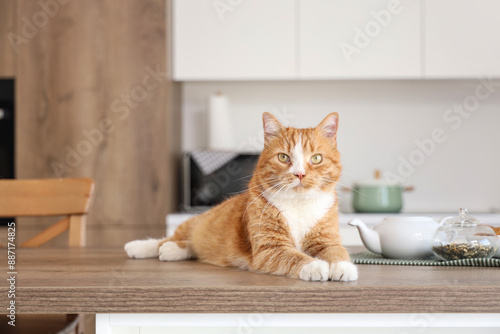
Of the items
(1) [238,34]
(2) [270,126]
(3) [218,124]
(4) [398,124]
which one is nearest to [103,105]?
(3) [218,124]

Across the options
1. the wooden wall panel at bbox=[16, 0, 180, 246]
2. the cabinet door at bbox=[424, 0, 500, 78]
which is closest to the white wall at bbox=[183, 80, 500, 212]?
the cabinet door at bbox=[424, 0, 500, 78]

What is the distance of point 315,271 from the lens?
73 cm

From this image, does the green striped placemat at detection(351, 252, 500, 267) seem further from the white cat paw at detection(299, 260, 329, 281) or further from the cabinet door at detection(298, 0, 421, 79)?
the cabinet door at detection(298, 0, 421, 79)

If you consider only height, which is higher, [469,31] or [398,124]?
[469,31]

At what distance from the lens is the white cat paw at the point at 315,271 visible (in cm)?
72

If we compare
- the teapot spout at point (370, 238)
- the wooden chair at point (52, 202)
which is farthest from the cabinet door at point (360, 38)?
the teapot spout at point (370, 238)

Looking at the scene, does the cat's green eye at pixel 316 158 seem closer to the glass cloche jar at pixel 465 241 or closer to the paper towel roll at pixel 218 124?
the glass cloche jar at pixel 465 241

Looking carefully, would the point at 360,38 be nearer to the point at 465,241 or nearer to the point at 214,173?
the point at 214,173

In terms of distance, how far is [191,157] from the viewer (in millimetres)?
2615

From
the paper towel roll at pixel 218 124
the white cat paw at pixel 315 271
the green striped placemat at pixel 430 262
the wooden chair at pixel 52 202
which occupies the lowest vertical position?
the green striped placemat at pixel 430 262

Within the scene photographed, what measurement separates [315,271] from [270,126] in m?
0.28

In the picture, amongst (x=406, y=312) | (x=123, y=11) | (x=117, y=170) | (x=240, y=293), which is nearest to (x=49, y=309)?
(x=240, y=293)

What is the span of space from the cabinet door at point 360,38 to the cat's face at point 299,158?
1815 millimetres

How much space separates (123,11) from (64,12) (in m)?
0.27
